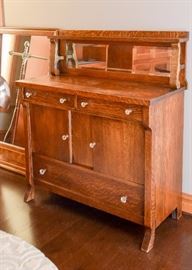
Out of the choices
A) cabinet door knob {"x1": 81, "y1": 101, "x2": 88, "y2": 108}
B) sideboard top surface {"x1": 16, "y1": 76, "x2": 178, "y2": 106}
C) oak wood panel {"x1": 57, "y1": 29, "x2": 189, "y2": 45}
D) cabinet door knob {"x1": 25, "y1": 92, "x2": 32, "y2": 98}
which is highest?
oak wood panel {"x1": 57, "y1": 29, "x2": 189, "y2": 45}

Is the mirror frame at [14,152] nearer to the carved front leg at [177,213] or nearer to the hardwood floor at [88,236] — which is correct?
the hardwood floor at [88,236]


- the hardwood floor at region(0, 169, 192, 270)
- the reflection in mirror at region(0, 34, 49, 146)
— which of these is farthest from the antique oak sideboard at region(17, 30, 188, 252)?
the reflection in mirror at region(0, 34, 49, 146)

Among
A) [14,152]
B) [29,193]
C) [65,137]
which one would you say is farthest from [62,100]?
[14,152]

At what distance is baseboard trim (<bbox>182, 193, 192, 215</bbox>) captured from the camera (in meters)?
2.51

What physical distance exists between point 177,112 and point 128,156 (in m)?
0.41

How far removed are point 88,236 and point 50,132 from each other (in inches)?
28.0

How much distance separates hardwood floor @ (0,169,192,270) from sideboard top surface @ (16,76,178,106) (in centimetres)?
86

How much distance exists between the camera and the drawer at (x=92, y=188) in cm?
219

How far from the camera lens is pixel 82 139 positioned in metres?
2.34

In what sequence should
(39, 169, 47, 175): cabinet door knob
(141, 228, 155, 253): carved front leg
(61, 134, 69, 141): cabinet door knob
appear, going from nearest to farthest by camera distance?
(141, 228, 155, 253): carved front leg < (61, 134, 69, 141): cabinet door knob < (39, 169, 47, 175): cabinet door knob

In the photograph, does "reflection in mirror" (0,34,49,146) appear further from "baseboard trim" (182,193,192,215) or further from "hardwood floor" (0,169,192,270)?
"baseboard trim" (182,193,192,215)

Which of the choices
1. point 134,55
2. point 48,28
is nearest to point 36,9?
point 48,28

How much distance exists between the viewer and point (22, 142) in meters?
3.20

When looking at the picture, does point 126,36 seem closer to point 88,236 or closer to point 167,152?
point 167,152
